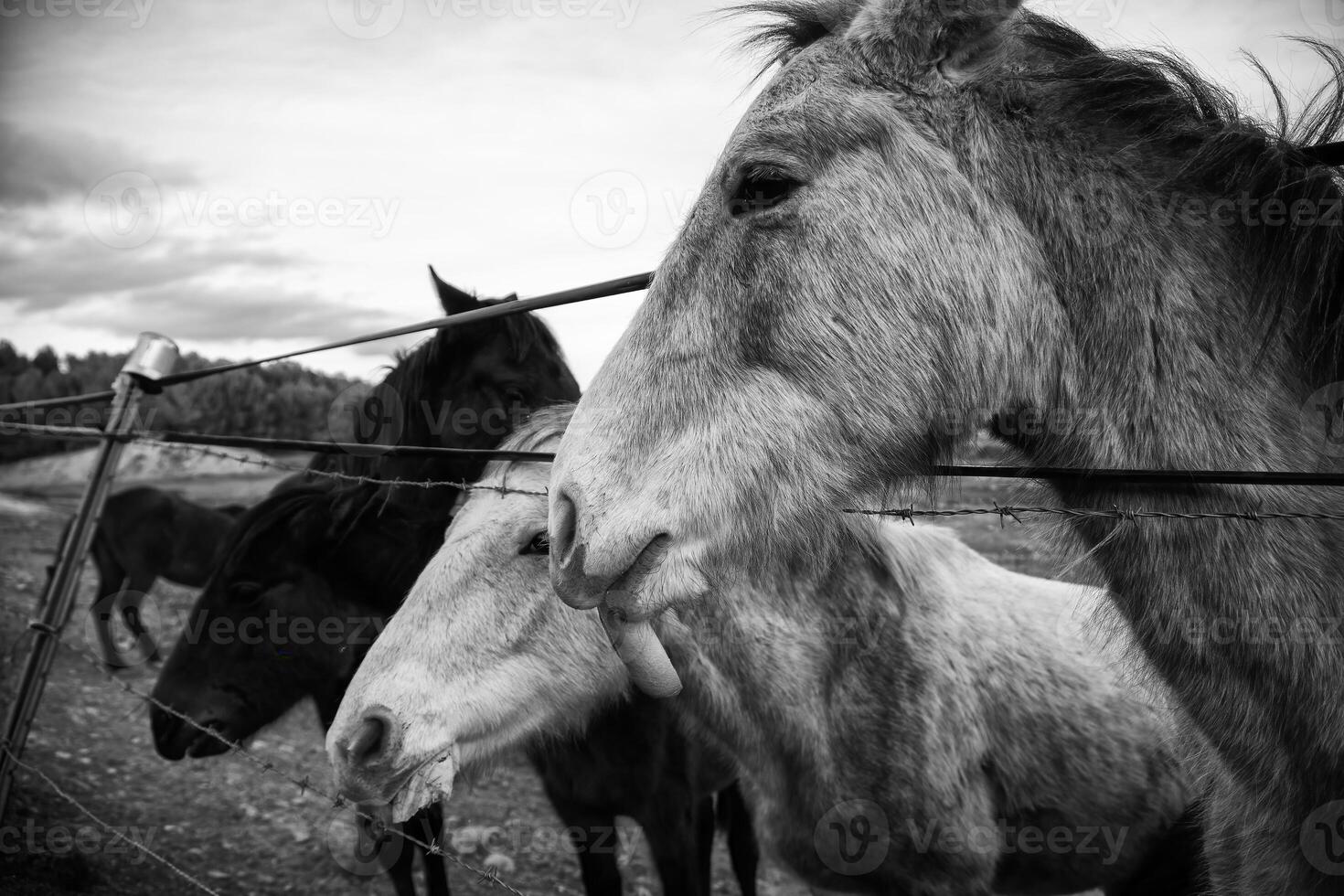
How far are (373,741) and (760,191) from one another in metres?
2.06

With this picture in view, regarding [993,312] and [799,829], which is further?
[799,829]

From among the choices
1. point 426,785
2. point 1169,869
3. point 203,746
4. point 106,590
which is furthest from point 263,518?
point 106,590

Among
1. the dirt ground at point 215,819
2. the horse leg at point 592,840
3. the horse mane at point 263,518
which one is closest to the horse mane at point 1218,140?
the dirt ground at point 215,819

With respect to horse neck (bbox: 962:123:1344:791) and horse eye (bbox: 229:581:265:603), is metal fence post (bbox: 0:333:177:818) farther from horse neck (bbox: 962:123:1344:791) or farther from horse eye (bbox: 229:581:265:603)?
horse neck (bbox: 962:123:1344:791)

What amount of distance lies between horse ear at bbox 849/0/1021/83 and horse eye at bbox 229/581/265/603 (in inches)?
156

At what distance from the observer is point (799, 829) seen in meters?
3.08

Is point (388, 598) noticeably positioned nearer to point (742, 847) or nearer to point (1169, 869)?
point (742, 847)

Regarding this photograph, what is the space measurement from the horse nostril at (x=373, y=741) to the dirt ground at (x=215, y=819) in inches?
34.6

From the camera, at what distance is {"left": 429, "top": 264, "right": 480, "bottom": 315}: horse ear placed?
3.89m

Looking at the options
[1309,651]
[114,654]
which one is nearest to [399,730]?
[1309,651]

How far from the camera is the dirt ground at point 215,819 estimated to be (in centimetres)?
501

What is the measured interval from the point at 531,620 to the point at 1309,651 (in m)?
2.26

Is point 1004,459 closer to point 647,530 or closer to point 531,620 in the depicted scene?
point 647,530

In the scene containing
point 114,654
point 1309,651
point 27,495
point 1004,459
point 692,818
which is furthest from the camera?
point 27,495
